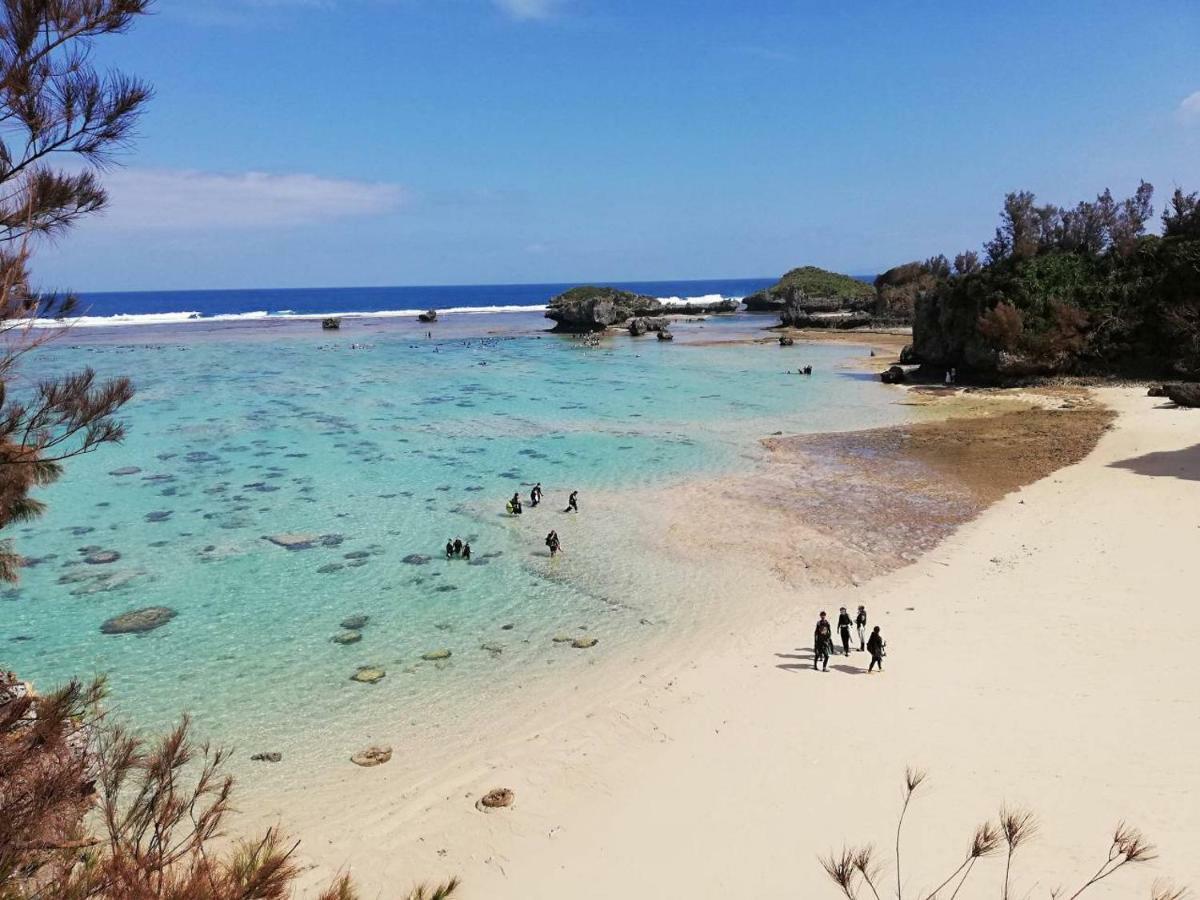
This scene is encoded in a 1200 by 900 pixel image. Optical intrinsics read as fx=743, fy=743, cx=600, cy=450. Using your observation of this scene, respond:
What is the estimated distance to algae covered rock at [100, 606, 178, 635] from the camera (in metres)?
16.9

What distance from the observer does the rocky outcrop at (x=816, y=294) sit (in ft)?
388

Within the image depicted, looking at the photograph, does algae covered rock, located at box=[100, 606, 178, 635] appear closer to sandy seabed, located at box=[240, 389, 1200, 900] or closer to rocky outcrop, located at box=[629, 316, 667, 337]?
sandy seabed, located at box=[240, 389, 1200, 900]

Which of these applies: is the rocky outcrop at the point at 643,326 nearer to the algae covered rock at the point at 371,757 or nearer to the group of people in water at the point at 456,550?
the group of people in water at the point at 456,550

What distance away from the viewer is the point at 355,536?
2316 centimetres

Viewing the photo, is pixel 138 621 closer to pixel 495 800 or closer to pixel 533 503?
pixel 495 800

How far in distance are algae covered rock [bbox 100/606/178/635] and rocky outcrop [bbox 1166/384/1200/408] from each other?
4284 centimetres

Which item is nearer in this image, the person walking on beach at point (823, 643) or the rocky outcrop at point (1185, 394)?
the person walking on beach at point (823, 643)

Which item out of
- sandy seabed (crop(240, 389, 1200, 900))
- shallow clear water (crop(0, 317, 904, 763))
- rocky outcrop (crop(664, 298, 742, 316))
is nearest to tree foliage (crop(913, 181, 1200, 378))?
shallow clear water (crop(0, 317, 904, 763))

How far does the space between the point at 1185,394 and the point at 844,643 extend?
104ft

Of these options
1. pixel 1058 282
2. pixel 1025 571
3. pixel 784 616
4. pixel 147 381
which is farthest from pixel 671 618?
pixel 147 381

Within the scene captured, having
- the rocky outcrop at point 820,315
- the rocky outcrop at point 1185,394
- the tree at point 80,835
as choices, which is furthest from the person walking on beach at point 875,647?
the rocky outcrop at point 820,315

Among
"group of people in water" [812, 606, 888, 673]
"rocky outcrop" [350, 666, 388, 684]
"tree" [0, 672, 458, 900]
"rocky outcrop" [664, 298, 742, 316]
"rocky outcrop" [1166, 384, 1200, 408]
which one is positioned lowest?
"rocky outcrop" [350, 666, 388, 684]

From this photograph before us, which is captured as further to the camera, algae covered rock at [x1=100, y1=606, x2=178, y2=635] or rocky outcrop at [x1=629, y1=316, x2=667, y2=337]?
rocky outcrop at [x1=629, y1=316, x2=667, y2=337]

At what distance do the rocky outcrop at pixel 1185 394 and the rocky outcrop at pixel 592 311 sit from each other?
256 ft
